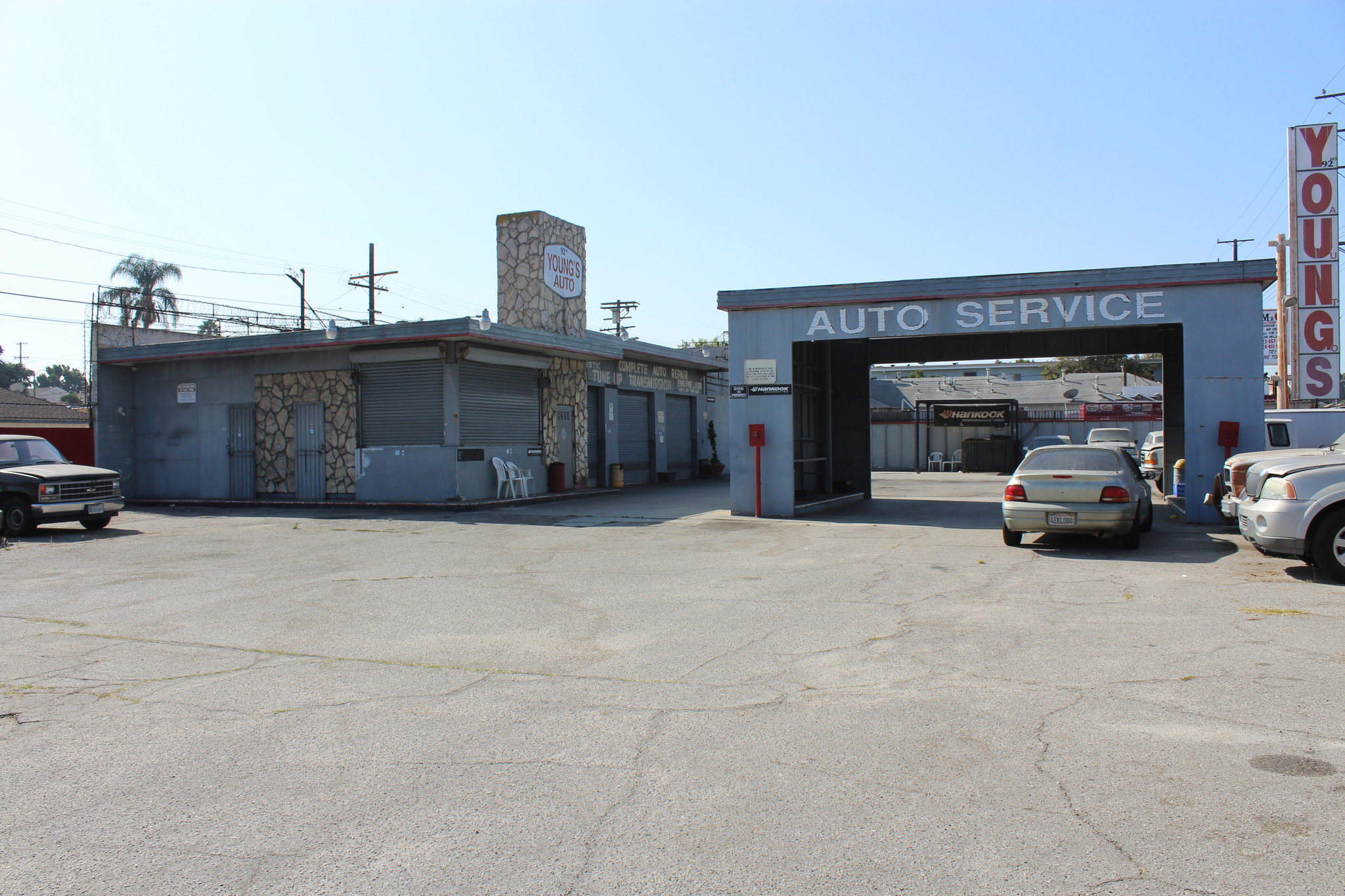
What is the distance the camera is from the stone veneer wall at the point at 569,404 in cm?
2483

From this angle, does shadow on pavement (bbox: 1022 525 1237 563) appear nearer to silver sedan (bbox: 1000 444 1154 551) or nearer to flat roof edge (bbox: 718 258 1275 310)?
silver sedan (bbox: 1000 444 1154 551)

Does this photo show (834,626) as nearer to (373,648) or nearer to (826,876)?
(373,648)

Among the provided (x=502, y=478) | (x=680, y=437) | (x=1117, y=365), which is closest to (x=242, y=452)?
(x=502, y=478)

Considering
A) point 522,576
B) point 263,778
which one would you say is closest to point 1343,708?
point 263,778

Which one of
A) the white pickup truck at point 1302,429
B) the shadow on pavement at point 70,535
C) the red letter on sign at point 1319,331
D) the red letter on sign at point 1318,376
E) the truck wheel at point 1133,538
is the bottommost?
the shadow on pavement at point 70,535

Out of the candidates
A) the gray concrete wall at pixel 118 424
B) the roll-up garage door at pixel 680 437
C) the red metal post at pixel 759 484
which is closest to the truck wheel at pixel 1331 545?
the red metal post at pixel 759 484

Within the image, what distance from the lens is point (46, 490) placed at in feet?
55.8

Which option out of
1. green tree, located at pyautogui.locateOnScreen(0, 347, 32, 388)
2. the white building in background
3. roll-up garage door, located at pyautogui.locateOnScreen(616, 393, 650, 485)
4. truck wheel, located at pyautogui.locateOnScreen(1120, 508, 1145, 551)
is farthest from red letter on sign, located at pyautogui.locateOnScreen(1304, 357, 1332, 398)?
green tree, located at pyautogui.locateOnScreen(0, 347, 32, 388)

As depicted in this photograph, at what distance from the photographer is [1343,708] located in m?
5.43

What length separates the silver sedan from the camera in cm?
1221

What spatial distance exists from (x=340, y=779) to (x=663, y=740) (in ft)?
5.42

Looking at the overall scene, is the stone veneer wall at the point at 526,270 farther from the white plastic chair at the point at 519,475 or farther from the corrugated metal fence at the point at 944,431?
the corrugated metal fence at the point at 944,431

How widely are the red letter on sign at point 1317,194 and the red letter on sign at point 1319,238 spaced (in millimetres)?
230

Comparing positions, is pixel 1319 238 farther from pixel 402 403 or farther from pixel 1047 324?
pixel 402 403
